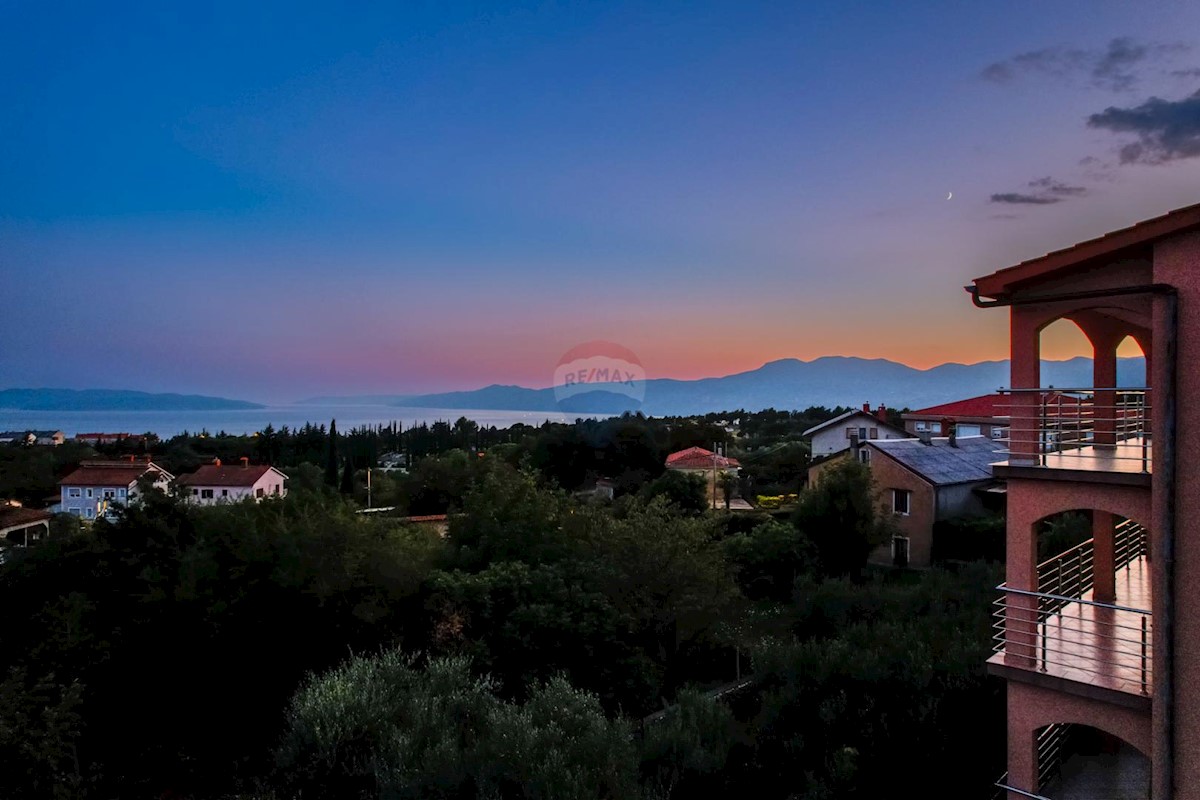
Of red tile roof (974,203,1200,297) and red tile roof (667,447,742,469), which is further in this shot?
red tile roof (667,447,742,469)

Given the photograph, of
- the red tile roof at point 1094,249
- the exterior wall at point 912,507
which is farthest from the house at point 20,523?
the red tile roof at point 1094,249

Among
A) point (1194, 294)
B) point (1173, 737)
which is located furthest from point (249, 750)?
point (1194, 294)

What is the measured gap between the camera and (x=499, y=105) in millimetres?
19406

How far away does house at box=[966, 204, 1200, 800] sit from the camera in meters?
5.03

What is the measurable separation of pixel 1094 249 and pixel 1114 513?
2294 millimetres

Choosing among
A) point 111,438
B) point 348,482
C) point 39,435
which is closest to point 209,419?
point 111,438

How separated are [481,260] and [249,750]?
2059 cm

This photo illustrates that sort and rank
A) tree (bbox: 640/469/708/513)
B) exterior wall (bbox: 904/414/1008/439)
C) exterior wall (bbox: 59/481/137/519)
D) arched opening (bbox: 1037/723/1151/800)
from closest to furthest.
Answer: arched opening (bbox: 1037/723/1151/800) → tree (bbox: 640/469/708/513) → exterior wall (bbox: 904/414/1008/439) → exterior wall (bbox: 59/481/137/519)

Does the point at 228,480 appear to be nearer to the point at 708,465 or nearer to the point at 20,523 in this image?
the point at 20,523

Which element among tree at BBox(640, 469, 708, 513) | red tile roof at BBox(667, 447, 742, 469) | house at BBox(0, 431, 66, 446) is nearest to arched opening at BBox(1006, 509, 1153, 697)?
tree at BBox(640, 469, 708, 513)

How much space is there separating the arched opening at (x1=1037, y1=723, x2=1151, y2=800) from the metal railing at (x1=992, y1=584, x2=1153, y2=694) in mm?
1356

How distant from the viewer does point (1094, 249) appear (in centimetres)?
547

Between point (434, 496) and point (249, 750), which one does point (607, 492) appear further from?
point (249, 750)

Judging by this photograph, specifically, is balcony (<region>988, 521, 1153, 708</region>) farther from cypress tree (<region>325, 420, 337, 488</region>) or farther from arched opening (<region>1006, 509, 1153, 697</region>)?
cypress tree (<region>325, 420, 337, 488</region>)
